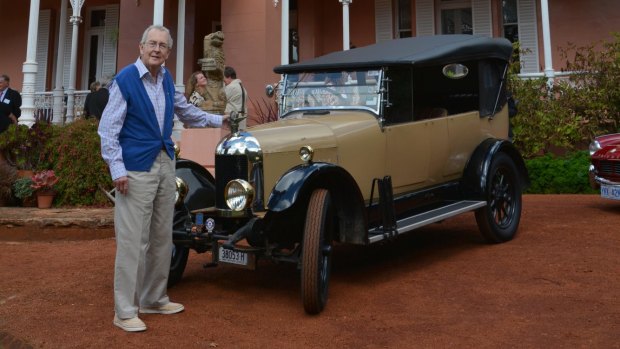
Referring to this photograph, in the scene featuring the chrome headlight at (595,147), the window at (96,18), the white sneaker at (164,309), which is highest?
the window at (96,18)

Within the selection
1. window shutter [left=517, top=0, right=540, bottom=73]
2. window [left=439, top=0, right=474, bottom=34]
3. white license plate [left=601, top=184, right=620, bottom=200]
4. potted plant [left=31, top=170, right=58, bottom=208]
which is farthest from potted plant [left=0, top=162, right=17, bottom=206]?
window shutter [left=517, top=0, right=540, bottom=73]

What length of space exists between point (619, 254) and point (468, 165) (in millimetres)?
1649

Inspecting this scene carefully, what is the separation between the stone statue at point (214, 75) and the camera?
8.81 metres

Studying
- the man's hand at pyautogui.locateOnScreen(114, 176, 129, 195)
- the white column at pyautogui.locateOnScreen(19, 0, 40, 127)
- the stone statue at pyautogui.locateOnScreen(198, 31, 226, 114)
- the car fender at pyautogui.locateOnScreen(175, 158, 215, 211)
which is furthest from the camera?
the white column at pyautogui.locateOnScreen(19, 0, 40, 127)

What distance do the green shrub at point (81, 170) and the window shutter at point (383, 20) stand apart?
8.77m

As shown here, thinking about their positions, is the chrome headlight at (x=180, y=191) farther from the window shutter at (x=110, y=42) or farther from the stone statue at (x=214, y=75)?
the window shutter at (x=110, y=42)

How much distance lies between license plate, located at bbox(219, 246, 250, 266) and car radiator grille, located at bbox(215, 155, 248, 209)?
0.35 meters

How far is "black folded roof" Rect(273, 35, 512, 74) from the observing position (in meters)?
4.87

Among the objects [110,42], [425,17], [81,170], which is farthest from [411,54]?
[110,42]

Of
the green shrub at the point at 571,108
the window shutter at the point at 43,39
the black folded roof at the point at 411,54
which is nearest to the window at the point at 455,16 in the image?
the green shrub at the point at 571,108

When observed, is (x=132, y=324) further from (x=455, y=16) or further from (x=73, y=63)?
(x=455, y=16)

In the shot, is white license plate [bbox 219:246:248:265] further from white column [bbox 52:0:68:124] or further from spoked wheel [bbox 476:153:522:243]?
white column [bbox 52:0:68:124]

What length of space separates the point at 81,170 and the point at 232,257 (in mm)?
5482

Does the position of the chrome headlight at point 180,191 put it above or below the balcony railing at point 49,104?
below
